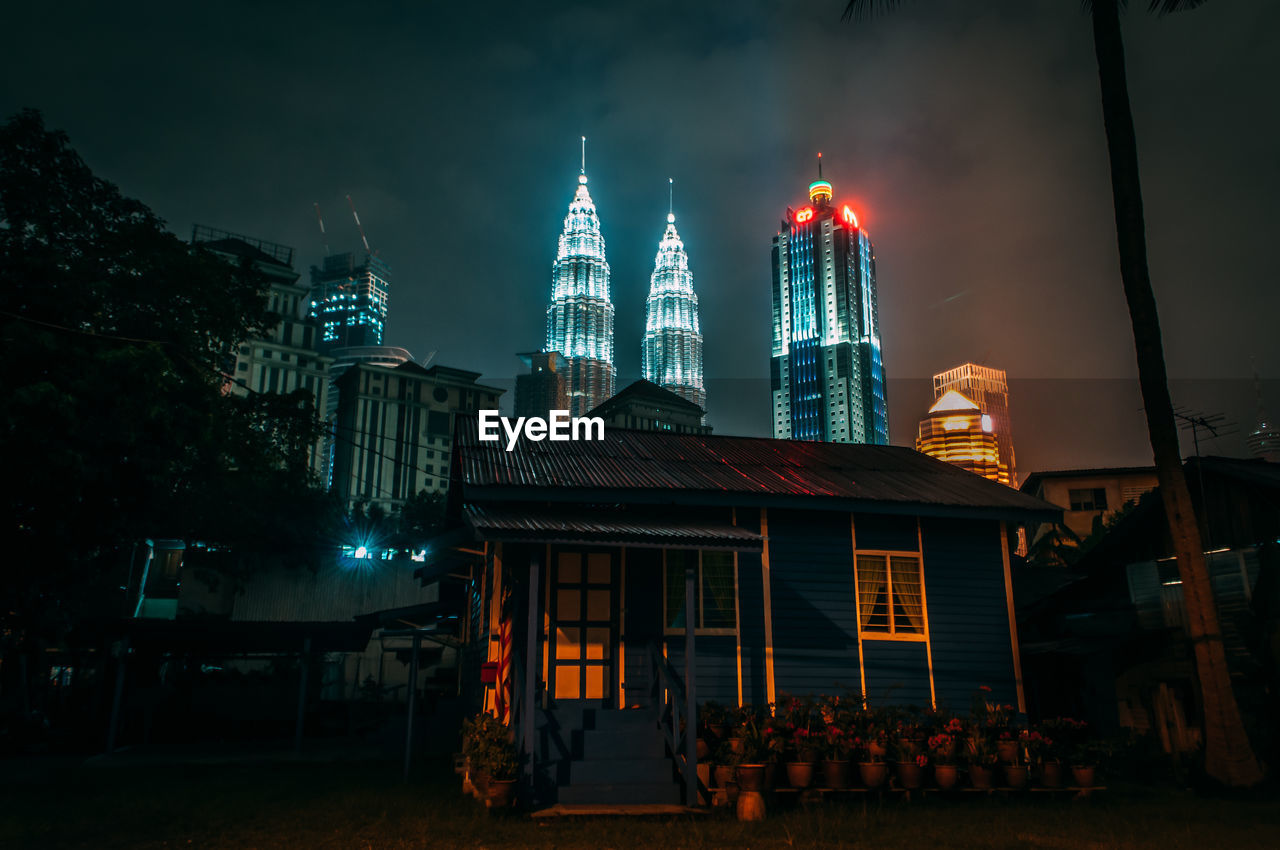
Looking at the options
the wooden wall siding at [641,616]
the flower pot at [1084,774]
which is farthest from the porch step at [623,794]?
the flower pot at [1084,774]

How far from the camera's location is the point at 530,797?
39.2 ft

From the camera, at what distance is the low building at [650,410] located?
16188 centimetres

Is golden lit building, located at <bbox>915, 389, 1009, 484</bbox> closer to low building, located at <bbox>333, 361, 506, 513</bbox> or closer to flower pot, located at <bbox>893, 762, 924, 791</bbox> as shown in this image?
low building, located at <bbox>333, 361, 506, 513</bbox>

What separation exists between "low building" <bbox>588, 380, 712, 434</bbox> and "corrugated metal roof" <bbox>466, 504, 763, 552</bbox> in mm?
145259

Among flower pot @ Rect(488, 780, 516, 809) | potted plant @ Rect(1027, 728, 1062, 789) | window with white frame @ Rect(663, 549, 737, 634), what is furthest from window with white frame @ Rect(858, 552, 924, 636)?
flower pot @ Rect(488, 780, 516, 809)

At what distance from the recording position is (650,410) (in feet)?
536

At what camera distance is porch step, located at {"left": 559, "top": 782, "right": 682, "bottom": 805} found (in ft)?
39.6

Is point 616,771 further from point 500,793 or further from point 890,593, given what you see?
point 890,593

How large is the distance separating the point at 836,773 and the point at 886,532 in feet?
17.8

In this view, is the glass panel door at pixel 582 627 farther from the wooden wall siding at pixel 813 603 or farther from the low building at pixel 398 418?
the low building at pixel 398 418

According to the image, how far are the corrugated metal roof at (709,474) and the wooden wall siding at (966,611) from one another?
699 millimetres

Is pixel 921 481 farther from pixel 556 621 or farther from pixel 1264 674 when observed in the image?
pixel 556 621

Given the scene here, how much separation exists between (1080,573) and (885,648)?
9012 mm

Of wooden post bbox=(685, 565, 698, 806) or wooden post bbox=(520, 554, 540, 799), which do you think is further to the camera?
wooden post bbox=(685, 565, 698, 806)
